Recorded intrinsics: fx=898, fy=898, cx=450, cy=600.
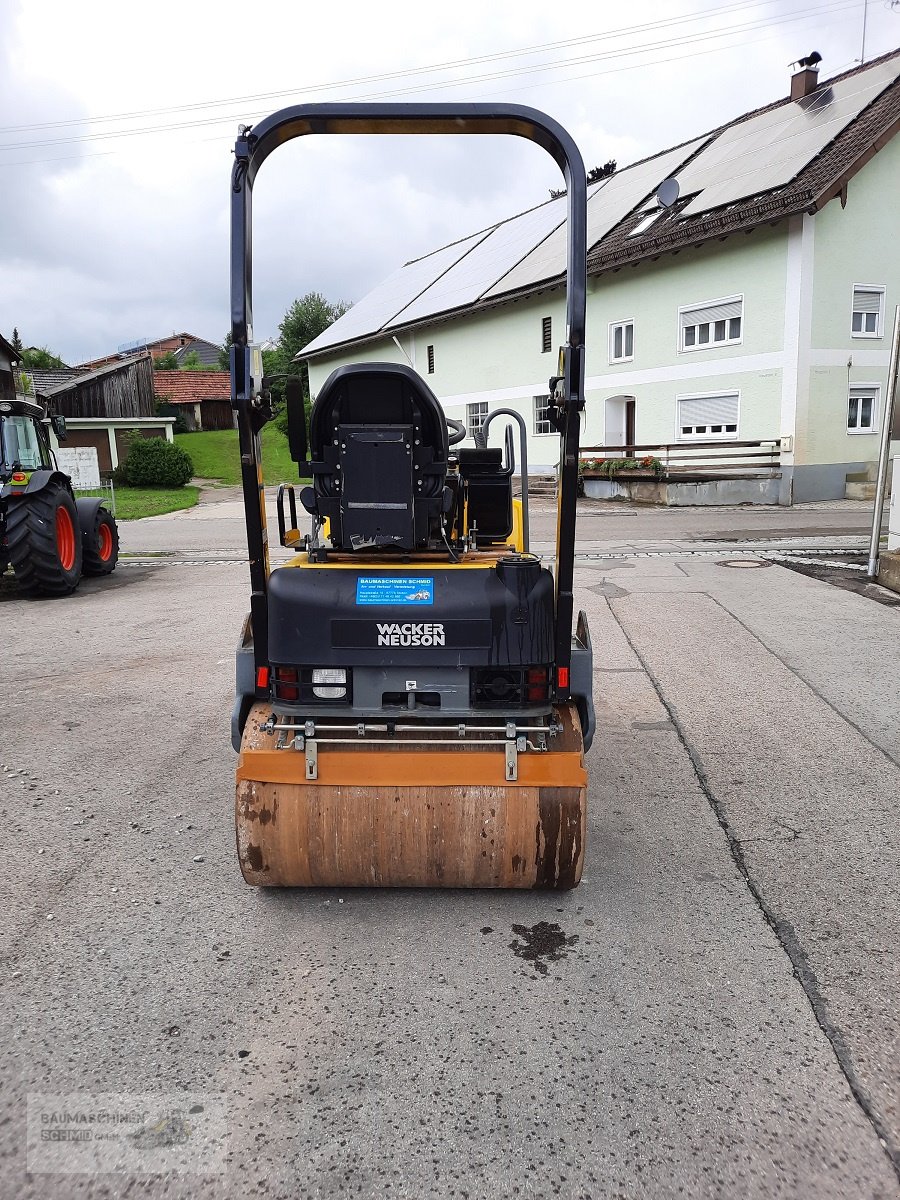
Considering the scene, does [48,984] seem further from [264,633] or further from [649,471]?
[649,471]

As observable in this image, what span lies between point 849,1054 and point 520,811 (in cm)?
128

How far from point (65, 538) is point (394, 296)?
103ft

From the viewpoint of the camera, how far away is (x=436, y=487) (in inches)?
143

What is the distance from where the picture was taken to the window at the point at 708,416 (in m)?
22.0

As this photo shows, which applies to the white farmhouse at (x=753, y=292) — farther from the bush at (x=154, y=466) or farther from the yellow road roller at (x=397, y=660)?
the yellow road roller at (x=397, y=660)

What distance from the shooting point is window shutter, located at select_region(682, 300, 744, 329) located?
21609 mm

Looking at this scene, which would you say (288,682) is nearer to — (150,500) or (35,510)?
(35,510)

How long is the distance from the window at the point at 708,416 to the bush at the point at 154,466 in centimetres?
1782

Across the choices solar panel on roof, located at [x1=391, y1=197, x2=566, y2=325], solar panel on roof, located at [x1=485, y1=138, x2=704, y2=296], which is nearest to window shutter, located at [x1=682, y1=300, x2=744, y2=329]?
solar panel on roof, located at [x1=485, y1=138, x2=704, y2=296]

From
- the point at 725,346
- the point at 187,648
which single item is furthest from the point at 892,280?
the point at 187,648

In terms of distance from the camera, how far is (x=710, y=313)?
22.2 m

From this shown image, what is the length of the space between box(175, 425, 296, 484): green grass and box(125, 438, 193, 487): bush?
7.33ft

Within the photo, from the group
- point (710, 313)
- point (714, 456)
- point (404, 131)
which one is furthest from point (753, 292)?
point (404, 131)

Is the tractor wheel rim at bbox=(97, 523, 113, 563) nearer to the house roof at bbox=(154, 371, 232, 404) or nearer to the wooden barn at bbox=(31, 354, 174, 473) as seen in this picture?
the wooden barn at bbox=(31, 354, 174, 473)
